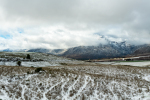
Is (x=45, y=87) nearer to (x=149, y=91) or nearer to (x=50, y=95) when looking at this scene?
(x=50, y=95)

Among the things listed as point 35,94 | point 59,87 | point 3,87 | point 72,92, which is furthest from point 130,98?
point 3,87

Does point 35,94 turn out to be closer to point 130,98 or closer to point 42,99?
point 42,99

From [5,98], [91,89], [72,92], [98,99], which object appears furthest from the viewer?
[91,89]

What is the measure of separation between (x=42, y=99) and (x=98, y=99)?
9052mm

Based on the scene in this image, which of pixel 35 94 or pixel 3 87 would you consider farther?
pixel 3 87

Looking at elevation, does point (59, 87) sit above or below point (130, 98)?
above

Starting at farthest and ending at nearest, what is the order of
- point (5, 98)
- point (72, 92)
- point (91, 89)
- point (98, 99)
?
point (91, 89) → point (72, 92) → point (98, 99) → point (5, 98)

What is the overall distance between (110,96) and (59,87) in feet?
31.9

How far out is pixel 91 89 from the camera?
64.0ft

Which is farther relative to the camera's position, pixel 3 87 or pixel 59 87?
pixel 59 87

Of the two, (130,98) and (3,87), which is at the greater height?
(3,87)

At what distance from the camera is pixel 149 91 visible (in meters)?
19.2

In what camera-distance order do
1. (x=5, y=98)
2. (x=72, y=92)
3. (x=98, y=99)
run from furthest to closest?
(x=72, y=92)
(x=98, y=99)
(x=5, y=98)

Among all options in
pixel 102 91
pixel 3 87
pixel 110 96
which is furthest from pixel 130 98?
A: pixel 3 87
